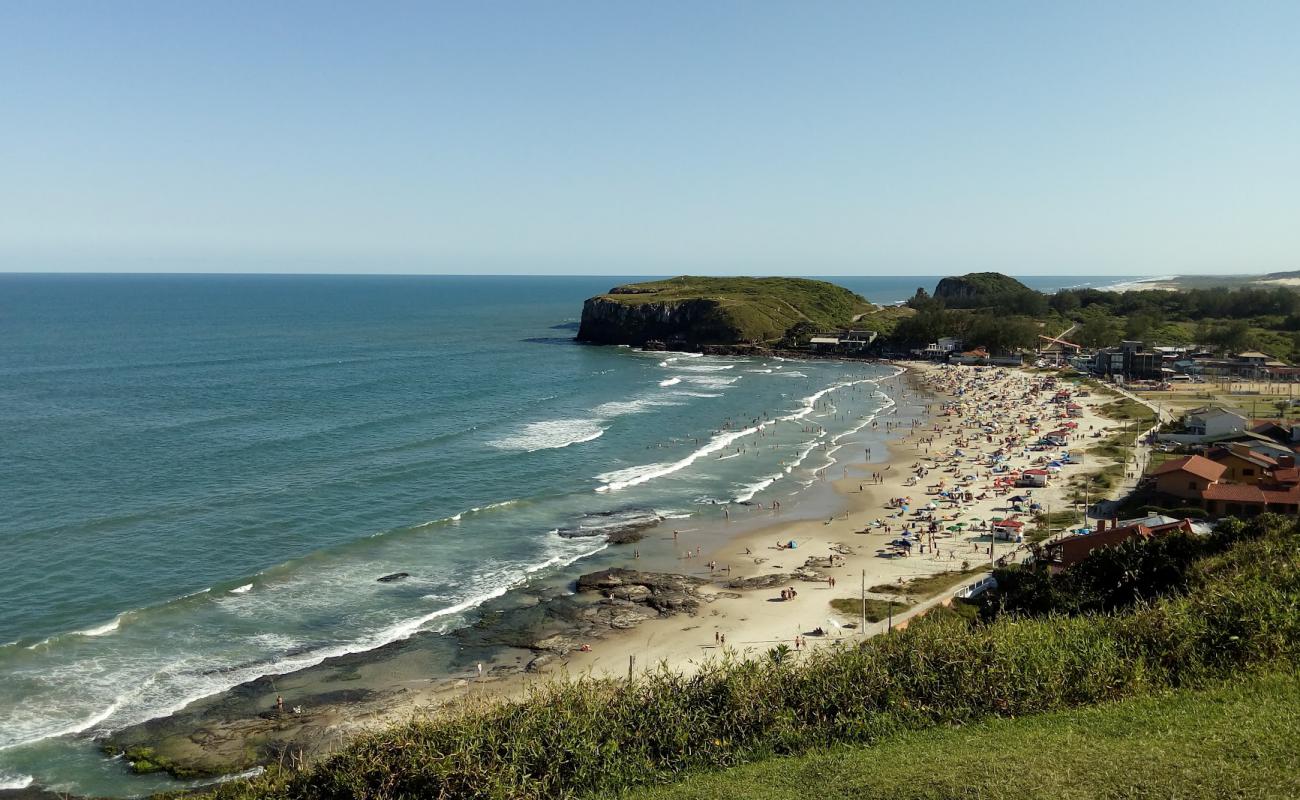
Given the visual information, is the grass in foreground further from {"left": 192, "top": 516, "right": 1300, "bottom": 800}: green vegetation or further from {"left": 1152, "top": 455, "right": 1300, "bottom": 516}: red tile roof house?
{"left": 1152, "top": 455, "right": 1300, "bottom": 516}: red tile roof house

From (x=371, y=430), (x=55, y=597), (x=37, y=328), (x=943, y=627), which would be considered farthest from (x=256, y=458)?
(x=37, y=328)

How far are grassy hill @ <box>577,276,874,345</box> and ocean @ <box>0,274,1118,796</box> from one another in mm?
30569

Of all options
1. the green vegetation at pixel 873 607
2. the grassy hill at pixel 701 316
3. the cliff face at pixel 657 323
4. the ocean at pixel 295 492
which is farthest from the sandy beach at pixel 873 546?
the grassy hill at pixel 701 316

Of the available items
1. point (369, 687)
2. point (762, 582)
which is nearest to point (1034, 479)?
point (762, 582)

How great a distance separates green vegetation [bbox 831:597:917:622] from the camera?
116 feet

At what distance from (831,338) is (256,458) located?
95905mm

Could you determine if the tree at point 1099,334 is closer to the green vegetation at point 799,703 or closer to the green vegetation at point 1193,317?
the green vegetation at point 1193,317

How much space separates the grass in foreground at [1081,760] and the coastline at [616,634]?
6423mm

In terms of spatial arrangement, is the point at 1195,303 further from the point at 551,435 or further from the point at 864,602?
the point at 864,602

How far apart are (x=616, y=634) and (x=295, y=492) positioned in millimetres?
24724

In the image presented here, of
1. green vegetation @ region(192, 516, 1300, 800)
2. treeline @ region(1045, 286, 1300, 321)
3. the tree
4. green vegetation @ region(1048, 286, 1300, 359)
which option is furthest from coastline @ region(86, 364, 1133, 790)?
treeline @ region(1045, 286, 1300, 321)

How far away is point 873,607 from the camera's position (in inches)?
1428

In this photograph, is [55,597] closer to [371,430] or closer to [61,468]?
[61,468]

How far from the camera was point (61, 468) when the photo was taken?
52.2m
